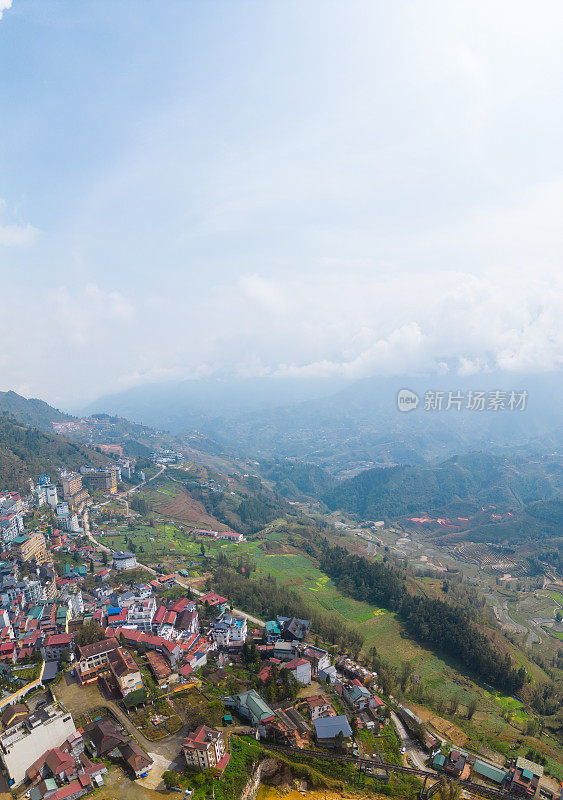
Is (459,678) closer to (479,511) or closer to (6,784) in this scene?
(6,784)

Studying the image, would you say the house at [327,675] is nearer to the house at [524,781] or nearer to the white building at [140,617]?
the house at [524,781]

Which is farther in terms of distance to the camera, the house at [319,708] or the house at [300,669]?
the house at [300,669]

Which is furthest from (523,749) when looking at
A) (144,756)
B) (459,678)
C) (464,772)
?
(144,756)

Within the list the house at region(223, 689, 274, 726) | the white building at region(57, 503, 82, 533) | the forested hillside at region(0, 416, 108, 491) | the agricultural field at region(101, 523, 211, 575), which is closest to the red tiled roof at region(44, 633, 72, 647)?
the house at region(223, 689, 274, 726)

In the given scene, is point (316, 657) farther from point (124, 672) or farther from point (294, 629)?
point (124, 672)

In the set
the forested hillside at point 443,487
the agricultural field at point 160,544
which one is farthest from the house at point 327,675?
the forested hillside at point 443,487

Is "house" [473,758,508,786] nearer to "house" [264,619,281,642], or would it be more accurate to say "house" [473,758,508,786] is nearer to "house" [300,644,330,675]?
"house" [300,644,330,675]
